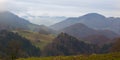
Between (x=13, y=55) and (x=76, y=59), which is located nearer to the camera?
(x=76, y=59)

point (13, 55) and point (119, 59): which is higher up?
point (119, 59)

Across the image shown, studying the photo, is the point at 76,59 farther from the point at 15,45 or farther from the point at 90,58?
the point at 15,45

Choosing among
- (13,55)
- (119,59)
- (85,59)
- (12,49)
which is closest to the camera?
(119,59)

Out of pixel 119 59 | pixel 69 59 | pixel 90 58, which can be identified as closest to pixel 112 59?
pixel 119 59

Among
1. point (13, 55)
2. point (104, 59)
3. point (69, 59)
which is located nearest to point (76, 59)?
point (69, 59)

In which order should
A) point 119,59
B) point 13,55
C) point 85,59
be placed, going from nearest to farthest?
point 119,59, point 85,59, point 13,55

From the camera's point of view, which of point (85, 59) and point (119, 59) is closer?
point (119, 59)

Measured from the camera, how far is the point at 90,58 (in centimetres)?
6475

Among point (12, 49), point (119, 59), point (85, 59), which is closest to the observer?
point (119, 59)

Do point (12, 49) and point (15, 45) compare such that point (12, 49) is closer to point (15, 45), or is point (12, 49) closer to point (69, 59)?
point (15, 45)

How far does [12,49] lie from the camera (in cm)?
9662

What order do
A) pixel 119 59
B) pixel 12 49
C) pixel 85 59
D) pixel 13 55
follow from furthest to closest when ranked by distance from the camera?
pixel 12 49 < pixel 13 55 < pixel 85 59 < pixel 119 59

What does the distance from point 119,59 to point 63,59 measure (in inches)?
547

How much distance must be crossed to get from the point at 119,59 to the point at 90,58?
7.84 m
